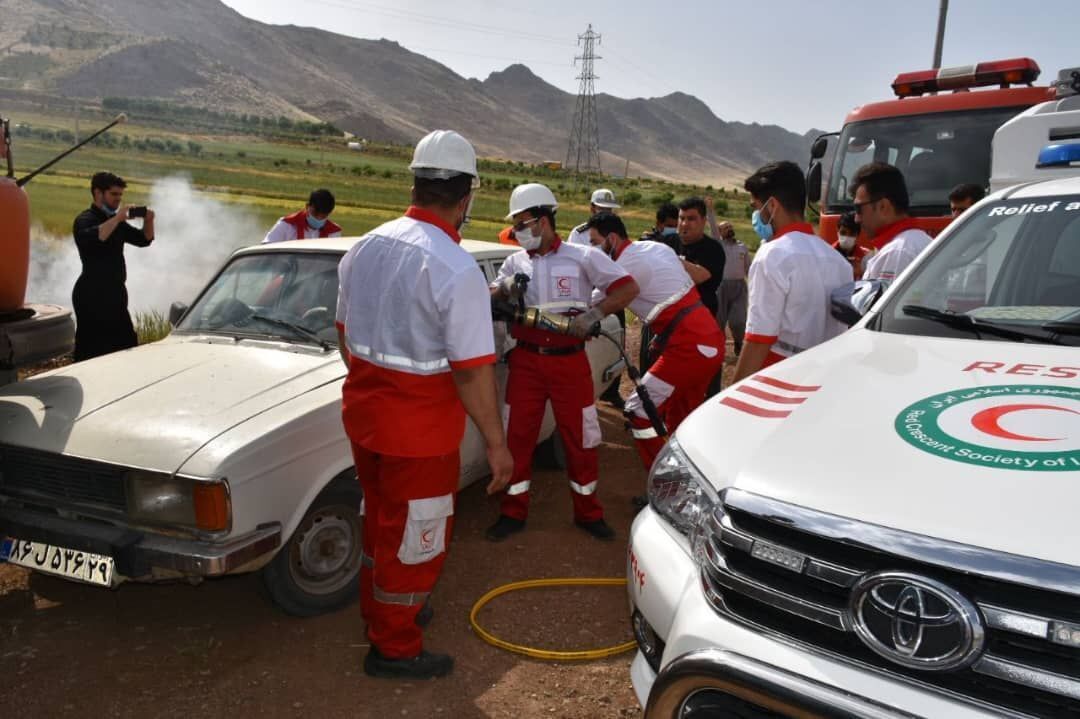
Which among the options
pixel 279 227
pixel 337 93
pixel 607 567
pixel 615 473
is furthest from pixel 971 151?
pixel 337 93

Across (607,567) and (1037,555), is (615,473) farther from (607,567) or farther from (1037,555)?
(1037,555)

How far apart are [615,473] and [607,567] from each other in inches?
65.7

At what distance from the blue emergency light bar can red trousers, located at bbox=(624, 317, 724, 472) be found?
1.94m

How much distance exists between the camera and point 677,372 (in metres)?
5.01

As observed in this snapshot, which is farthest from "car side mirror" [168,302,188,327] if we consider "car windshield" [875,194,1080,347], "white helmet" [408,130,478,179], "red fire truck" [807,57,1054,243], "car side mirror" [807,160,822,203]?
"car side mirror" [807,160,822,203]

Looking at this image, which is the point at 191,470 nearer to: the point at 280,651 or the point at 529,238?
the point at 280,651

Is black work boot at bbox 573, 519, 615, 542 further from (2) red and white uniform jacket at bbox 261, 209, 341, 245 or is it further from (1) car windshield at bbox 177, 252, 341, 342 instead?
(2) red and white uniform jacket at bbox 261, 209, 341, 245

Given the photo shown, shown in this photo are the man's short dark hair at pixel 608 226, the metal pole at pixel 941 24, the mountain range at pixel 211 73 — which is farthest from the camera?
the mountain range at pixel 211 73

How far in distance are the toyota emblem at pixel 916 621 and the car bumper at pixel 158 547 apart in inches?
92.6

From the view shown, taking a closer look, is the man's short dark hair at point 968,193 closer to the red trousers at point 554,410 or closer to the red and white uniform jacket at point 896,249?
the red and white uniform jacket at point 896,249

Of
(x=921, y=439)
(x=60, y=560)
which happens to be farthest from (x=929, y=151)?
(x=60, y=560)

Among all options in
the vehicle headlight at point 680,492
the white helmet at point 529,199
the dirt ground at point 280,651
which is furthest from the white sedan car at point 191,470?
the vehicle headlight at point 680,492

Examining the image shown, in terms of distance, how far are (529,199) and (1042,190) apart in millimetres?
2581

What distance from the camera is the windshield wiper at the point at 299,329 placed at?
427 cm
